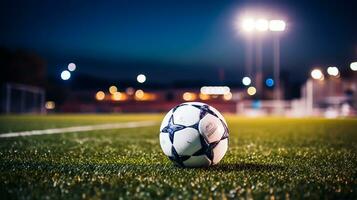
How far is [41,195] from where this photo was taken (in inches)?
129

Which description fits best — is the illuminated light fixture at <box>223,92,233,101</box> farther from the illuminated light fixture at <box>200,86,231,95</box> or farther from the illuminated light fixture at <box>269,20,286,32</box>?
the illuminated light fixture at <box>269,20,286,32</box>

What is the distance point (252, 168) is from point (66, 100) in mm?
64796

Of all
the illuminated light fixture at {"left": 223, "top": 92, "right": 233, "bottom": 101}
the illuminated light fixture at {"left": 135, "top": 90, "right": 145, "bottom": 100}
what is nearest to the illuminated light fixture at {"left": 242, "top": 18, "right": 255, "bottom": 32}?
the illuminated light fixture at {"left": 223, "top": 92, "right": 233, "bottom": 101}

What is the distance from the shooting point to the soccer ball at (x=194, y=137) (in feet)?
15.0

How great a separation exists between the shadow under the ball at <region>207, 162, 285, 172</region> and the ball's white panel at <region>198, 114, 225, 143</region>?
0.33 metres

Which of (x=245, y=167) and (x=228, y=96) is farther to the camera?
(x=228, y=96)

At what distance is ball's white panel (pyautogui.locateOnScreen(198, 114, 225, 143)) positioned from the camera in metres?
4.61

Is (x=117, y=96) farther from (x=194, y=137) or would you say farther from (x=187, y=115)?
(x=194, y=137)

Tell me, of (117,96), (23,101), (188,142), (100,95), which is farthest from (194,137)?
(100,95)

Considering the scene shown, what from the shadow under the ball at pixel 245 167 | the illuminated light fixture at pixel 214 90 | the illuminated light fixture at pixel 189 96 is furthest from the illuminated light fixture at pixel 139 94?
the shadow under the ball at pixel 245 167

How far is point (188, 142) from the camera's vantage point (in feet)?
15.0

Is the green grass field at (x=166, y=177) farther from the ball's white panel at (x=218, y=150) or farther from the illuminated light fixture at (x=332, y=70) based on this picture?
the illuminated light fixture at (x=332, y=70)

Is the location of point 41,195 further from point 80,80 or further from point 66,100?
point 80,80

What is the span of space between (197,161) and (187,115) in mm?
516
